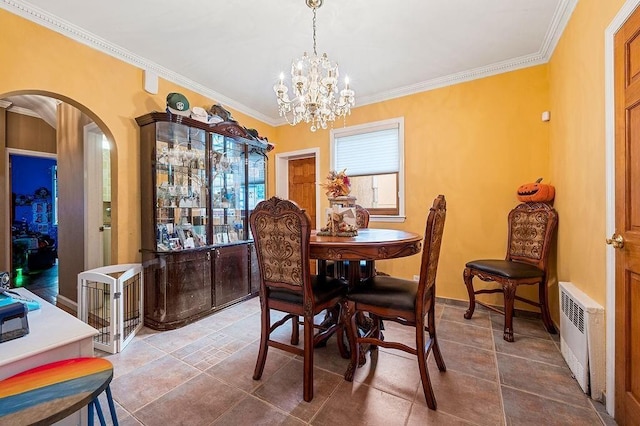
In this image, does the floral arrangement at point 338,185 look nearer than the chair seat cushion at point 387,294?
No

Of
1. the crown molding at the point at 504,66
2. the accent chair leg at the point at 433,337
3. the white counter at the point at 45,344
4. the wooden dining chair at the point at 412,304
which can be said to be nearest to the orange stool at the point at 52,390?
the white counter at the point at 45,344

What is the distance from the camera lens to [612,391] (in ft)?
4.78

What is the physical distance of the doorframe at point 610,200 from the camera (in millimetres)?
1465

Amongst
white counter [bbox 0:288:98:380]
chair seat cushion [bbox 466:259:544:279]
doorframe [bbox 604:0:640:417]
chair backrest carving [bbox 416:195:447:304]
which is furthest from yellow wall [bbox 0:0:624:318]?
white counter [bbox 0:288:98:380]

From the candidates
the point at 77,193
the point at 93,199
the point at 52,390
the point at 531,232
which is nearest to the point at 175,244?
the point at 93,199

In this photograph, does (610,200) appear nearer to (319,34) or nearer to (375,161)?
(319,34)

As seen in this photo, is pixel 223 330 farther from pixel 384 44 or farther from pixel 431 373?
pixel 384 44

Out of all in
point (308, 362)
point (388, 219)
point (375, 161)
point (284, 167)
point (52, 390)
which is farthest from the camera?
point (284, 167)

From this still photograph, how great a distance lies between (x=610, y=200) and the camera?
59.6 inches

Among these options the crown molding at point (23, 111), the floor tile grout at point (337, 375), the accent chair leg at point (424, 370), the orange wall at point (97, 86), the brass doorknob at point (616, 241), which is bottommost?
the floor tile grout at point (337, 375)

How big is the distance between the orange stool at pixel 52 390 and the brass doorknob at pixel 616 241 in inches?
96.1

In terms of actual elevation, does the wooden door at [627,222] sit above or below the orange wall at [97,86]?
below

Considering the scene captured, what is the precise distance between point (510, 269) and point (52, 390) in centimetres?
303

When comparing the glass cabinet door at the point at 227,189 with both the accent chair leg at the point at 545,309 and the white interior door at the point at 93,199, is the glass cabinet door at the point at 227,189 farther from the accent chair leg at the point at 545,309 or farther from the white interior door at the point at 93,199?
the accent chair leg at the point at 545,309
